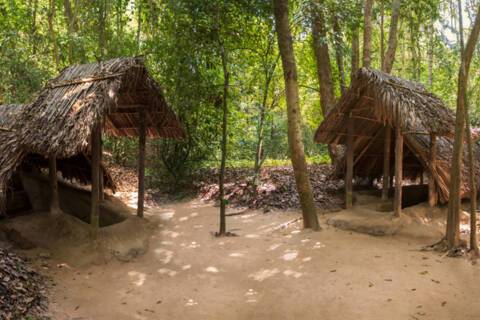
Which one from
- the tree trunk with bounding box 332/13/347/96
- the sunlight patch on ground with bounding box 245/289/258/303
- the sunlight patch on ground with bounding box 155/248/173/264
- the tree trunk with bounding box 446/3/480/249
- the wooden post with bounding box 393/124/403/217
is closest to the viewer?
the sunlight patch on ground with bounding box 245/289/258/303

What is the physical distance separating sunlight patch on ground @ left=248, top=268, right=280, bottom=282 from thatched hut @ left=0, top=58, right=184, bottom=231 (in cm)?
268

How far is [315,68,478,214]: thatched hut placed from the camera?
295 inches

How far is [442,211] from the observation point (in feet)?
26.5

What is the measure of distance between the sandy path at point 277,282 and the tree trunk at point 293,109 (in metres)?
0.43

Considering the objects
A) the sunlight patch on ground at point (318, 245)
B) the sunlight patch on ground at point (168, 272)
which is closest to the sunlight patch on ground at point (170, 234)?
the sunlight patch on ground at point (168, 272)

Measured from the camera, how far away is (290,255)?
664 cm

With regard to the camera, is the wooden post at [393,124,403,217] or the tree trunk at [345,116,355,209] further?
the tree trunk at [345,116,355,209]

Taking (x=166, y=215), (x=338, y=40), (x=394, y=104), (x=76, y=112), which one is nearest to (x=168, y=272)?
(x=76, y=112)

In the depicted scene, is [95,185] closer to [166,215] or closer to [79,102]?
[79,102]

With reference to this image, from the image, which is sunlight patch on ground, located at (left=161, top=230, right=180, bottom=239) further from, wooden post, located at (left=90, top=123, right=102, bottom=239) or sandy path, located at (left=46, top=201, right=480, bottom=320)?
wooden post, located at (left=90, top=123, right=102, bottom=239)

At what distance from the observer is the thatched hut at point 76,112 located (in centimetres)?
634

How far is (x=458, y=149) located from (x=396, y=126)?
5.77ft

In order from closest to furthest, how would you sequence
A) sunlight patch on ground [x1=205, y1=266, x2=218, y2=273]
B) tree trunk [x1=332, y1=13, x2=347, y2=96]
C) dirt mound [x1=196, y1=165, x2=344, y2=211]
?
1. sunlight patch on ground [x1=205, y1=266, x2=218, y2=273]
2. dirt mound [x1=196, y1=165, x2=344, y2=211]
3. tree trunk [x1=332, y1=13, x2=347, y2=96]

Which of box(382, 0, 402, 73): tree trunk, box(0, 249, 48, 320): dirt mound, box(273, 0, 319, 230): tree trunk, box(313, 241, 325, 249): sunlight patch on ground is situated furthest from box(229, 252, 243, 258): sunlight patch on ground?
box(382, 0, 402, 73): tree trunk
